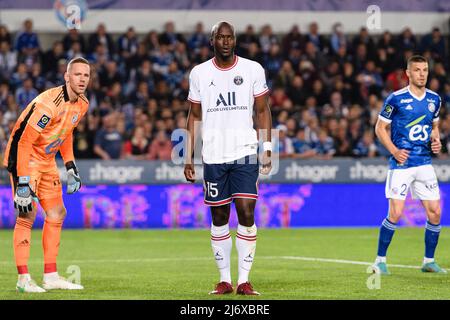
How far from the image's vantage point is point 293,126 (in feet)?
78.0

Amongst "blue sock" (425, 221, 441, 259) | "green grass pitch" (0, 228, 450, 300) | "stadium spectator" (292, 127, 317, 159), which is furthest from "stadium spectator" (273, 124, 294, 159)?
"blue sock" (425, 221, 441, 259)

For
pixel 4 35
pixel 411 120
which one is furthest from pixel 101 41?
pixel 411 120

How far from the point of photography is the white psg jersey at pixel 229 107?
1005 centimetres

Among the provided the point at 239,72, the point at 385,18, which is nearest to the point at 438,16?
the point at 385,18

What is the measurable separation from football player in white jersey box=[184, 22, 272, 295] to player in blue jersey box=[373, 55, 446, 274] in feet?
9.44

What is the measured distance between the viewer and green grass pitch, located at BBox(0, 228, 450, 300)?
1016cm

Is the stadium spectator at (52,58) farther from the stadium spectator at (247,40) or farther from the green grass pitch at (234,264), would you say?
the green grass pitch at (234,264)

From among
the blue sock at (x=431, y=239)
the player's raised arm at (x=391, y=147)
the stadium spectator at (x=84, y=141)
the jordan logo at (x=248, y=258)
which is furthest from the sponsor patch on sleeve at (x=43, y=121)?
the stadium spectator at (x=84, y=141)

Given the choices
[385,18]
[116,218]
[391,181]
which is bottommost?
[116,218]

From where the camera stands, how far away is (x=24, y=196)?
10.0 meters

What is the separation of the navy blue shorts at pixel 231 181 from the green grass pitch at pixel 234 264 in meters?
0.96

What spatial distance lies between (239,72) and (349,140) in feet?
46.1
